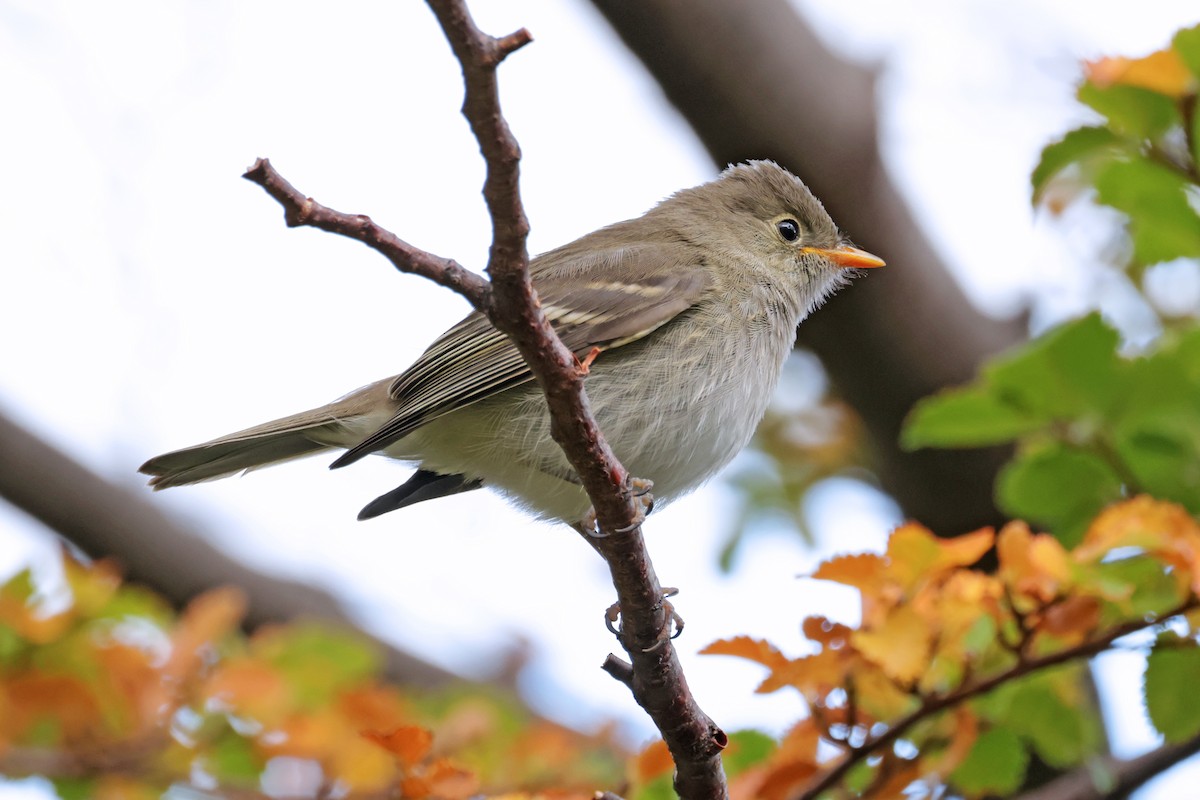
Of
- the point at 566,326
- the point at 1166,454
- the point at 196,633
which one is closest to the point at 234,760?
the point at 196,633

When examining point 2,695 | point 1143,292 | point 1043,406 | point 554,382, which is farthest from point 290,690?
point 1143,292

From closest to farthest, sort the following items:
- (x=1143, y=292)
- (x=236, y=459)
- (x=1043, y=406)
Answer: (x=1043, y=406), (x=236, y=459), (x=1143, y=292)

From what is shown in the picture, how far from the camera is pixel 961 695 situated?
2.76 meters

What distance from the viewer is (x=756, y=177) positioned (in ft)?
17.2

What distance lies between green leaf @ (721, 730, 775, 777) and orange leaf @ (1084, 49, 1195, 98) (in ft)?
6.06

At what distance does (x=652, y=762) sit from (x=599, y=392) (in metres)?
1.28

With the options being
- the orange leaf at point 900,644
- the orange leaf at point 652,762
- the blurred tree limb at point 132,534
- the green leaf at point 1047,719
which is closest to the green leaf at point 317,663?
the orange leaf at point 652,762

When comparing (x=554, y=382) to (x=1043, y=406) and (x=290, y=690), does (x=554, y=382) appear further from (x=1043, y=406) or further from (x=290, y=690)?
(x=290, y=690)

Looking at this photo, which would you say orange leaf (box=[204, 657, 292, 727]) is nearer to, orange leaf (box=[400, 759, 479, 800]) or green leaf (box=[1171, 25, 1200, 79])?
orange leaf (box=[400, 759, 479, 800])

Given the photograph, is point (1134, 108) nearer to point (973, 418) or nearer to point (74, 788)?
point (973, 418)

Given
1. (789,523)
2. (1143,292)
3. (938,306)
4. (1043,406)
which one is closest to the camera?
(1043,406)

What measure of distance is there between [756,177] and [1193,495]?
8.62ft

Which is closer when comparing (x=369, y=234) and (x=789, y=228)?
(x=369, y=234)

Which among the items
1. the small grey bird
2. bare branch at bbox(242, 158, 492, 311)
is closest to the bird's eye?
the small grey bird
